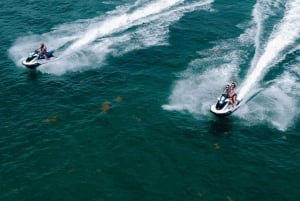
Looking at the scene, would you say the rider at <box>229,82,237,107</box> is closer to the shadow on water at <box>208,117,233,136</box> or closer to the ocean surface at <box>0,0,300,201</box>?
the ocean surface at <box>0,0,300,201</box>

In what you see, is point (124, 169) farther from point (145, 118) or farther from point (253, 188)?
point (253, 188)

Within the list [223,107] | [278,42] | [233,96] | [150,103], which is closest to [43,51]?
[150,103]

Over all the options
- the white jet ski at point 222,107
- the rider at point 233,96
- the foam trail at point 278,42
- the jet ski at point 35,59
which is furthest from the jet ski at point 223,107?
the jet ski at point 35,59

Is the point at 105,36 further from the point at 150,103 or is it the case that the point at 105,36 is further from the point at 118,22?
the point at 150,103

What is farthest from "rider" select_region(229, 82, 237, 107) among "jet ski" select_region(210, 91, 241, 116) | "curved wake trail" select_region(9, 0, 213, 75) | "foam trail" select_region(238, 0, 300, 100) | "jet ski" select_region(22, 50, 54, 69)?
"jet ski" select_region(22, 50, 54, 69)

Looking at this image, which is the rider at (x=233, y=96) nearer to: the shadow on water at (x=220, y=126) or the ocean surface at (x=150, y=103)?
the ocean surface at (x=150, y=103)

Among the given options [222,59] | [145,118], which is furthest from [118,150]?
[222,59]
